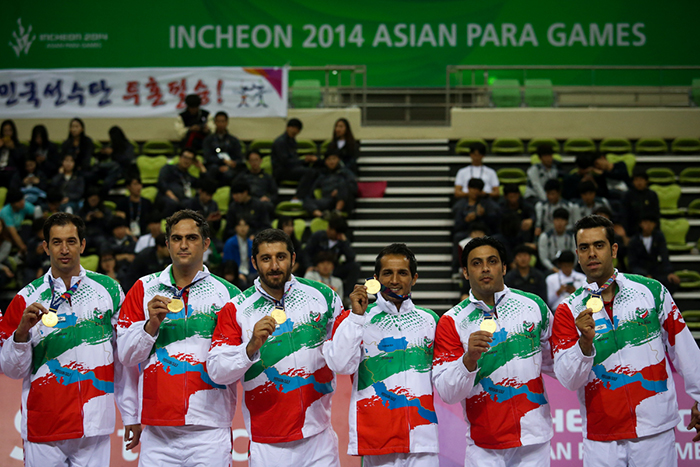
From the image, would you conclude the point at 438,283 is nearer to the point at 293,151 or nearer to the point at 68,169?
the point at 293,151

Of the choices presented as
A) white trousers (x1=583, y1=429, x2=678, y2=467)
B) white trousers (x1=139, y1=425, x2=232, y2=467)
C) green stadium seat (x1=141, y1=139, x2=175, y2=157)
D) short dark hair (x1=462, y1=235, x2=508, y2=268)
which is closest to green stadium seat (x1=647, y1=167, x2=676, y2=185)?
green stadium seat (x1=141, y1=139, x2=175, y2=157)

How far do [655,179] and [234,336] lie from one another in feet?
37.1

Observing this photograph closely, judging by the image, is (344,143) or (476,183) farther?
(344,143)

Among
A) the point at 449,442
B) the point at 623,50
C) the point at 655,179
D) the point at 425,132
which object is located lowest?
the point at 449,442

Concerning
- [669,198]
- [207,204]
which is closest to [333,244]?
[207,204]

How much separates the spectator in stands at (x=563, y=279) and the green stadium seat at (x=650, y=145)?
636 cm

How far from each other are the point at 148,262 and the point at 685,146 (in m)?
11.1

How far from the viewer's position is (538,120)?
616 inches

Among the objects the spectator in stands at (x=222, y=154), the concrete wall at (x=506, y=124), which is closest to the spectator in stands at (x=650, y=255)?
the concrete wall at (x=506, y=124)

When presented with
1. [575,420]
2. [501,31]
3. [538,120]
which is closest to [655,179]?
[538,120]

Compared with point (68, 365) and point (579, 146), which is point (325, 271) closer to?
point (68, 365)

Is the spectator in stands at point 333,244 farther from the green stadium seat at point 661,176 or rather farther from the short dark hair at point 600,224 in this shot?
the green stadium seat at point 661,176

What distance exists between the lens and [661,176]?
13.9 meters

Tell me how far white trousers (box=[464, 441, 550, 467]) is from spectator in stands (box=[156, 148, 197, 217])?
320 inches
